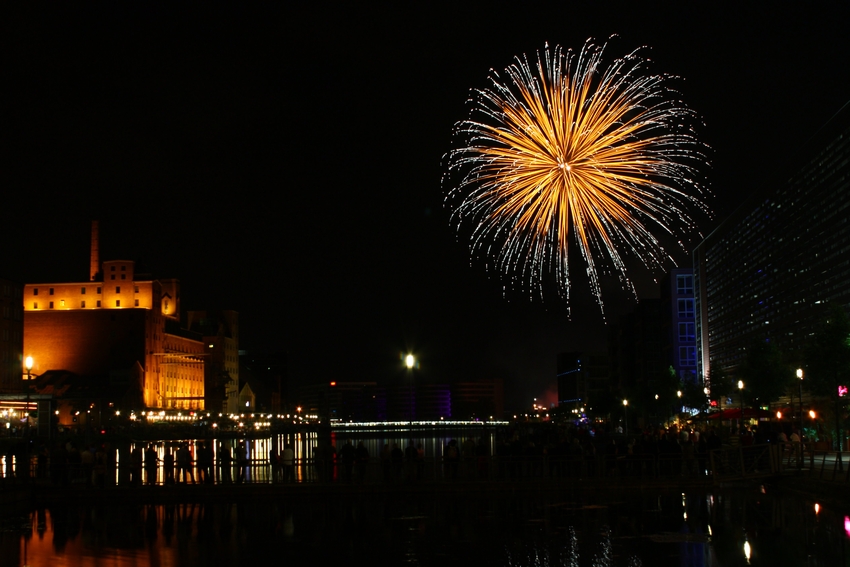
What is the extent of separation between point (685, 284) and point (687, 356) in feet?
43.6

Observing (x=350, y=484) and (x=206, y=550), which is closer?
(x=206, y=550)

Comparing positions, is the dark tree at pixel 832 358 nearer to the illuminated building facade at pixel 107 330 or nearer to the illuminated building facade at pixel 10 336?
the illuminated building facade at pixel 10 336

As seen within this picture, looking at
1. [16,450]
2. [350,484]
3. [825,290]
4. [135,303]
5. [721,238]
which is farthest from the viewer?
[135,303]

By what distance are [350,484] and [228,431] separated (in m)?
126

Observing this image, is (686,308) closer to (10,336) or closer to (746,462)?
(10,336)

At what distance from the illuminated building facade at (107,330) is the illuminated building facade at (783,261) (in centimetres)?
9418

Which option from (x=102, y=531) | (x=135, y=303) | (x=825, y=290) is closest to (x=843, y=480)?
(x=102, y=531)

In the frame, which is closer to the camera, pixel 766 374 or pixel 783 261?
pixel 766 374

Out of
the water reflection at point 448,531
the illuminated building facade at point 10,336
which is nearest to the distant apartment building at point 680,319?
the illuminated building facade at point 10,336

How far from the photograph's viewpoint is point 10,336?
115875 mm

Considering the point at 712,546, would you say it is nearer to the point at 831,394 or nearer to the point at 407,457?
the point at 407,457

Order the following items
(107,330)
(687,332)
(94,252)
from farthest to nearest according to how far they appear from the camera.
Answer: (94,252) → (107,330) → (687,332)

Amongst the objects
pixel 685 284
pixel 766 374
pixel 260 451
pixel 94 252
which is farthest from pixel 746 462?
pixel 94 252

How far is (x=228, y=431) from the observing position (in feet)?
498
